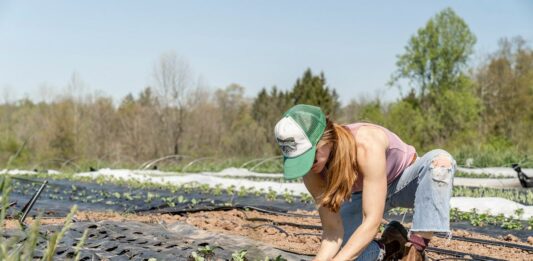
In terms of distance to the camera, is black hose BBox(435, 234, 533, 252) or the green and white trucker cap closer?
A: the green and white trucker cap

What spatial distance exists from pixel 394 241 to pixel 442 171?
19.3 inches

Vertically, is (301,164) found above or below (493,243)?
above

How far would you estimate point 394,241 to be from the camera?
3.08 meters

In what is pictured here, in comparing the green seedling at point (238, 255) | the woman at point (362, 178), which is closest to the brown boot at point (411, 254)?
the woman at point (362, 178)

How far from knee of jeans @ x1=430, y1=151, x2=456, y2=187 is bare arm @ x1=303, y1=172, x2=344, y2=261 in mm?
517

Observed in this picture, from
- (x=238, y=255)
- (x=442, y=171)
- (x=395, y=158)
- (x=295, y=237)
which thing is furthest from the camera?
(x=295, y=237)

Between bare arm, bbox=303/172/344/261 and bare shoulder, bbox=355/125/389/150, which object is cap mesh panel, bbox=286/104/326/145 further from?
bare arm, bbox=303/172/344/261

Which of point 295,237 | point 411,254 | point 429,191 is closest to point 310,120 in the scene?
point 429,191

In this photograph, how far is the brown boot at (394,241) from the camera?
10.0 feet

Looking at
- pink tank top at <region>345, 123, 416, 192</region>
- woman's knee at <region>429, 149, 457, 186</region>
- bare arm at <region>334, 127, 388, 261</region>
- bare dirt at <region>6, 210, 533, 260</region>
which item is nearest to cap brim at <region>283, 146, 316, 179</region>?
bare arm at <region>334, 127, 388, 261</region>

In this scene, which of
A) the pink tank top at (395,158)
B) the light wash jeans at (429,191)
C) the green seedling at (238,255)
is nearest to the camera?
the light wash jeans at (429,191)

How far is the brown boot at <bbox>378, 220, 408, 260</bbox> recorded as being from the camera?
10.0 feet

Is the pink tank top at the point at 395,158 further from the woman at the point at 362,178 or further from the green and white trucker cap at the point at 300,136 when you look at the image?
the green and white trucker cap at the point at 300,136

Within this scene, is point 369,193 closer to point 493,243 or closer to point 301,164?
point 301,164
